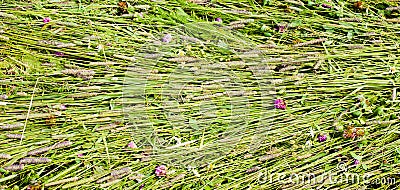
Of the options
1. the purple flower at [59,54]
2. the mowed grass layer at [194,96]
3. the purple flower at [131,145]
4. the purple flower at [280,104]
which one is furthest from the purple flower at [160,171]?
the purple flower at [59,54]

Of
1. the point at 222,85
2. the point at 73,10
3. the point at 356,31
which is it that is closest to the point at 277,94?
the point at 222,85

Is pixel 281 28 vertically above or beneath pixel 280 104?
above

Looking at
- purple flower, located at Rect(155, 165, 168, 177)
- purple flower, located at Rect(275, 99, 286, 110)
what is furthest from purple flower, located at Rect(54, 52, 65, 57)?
purple flower, located at Rect(275, 99, 286, 110)

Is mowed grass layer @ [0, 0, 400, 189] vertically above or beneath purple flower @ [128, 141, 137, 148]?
above

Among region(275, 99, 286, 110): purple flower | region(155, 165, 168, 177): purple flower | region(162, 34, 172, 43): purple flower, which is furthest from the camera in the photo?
region(162, 34, 172, 43): purple flower

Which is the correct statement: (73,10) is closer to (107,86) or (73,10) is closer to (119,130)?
(107,86)

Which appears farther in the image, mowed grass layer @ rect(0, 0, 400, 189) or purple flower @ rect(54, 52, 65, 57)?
purple flower @ rect(54, 52, 65, 57)

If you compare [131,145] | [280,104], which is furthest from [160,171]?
[280,104]

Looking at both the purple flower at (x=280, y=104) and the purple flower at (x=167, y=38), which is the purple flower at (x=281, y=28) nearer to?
the purple flower at (x=280, y=104)

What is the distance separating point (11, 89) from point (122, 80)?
0.40 meters

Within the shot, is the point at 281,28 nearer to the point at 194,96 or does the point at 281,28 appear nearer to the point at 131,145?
the point at 194,96

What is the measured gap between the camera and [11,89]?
1.70 meters

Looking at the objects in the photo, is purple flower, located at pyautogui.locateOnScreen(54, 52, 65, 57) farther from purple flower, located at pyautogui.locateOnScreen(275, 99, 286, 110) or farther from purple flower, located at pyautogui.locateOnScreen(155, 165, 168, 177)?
purple flower, located at pyautogui.locateOnScreen(275, 99, 286, 110)

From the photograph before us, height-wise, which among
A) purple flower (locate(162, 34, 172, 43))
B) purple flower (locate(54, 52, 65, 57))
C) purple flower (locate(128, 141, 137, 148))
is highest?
purple flower (locate(162, 34, 172, 43))
